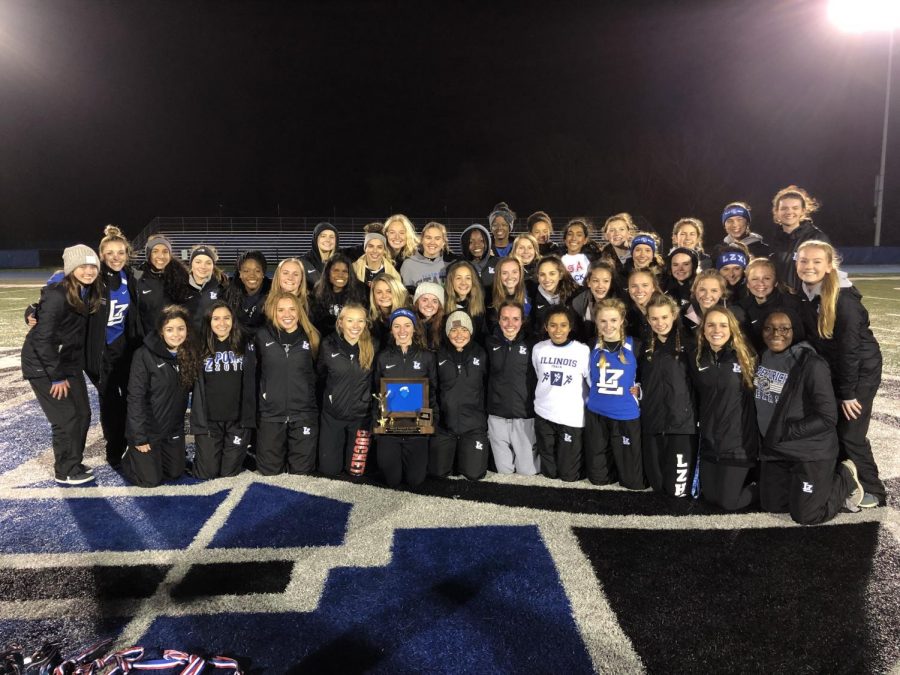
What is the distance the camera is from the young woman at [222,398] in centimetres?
425

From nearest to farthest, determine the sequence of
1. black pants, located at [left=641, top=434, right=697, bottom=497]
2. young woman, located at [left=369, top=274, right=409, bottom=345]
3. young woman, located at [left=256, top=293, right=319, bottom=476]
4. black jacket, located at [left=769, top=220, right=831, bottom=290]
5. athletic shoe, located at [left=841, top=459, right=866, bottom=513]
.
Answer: athletic shoe, located at [left=841, top=459, right=866, bottom=513] → black pants, located at [left=641, top=434, right=697, bottom=497] → young woman, located at [left=256, top=293, right=319, bottom=476] → black jacket, located at [left=769, top=220, right=831, bottom=290] → young woman, located at [left=369, top=274, right=409, bottom=345]

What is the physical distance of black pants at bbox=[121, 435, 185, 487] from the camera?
13.3 ft

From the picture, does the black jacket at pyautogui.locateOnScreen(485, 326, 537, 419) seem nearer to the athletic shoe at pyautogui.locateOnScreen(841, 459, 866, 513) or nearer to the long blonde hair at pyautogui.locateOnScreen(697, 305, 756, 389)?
the long blonde hair at pyautogui.locateOnScreen(697, 305, 756, 389)

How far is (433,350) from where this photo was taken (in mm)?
4473

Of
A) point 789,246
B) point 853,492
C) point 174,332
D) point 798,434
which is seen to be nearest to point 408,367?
point 174,332

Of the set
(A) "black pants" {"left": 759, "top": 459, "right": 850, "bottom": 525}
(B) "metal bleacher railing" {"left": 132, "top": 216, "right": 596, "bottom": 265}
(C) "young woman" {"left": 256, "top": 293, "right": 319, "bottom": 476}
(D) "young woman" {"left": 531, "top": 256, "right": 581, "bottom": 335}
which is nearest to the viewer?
(A) "black pants" {"left": 759, "top": 459, "right": 850, "bottom": 525}

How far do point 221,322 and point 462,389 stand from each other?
187 centimetres

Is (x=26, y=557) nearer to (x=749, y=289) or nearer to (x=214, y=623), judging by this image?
(x=214, y=623)

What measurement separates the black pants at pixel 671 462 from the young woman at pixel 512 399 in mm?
837

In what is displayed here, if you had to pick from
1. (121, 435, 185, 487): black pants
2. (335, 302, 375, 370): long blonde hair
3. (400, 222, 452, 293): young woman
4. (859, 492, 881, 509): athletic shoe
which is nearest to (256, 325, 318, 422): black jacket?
(335, 302, 375, 370): long blonde hair

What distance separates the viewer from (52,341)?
4.01m

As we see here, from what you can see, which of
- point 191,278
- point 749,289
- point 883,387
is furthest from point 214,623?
point 883,387

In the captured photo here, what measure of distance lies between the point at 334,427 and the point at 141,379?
141 cm

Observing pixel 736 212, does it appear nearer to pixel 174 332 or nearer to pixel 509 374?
pixel 509 374
